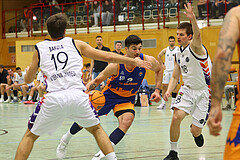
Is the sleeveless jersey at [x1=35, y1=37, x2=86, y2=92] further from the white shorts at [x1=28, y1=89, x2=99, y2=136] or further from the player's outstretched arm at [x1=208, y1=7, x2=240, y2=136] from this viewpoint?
the player's outstretched arm at [x1=208, y1=7, x2=240, y2=136]

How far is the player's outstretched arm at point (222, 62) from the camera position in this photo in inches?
82.7

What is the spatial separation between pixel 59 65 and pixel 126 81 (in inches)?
68.3

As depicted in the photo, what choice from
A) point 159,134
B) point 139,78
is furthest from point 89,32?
point 139,78

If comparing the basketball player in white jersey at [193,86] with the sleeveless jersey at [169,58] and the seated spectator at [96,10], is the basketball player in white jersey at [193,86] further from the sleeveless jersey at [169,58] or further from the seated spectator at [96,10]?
the seated spectator at [96,10]

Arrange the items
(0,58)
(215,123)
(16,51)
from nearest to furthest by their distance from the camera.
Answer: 1. (215,123)
2. (16,51)
3. (0,58)

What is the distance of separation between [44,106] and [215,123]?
1.87 m

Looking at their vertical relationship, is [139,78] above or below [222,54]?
below

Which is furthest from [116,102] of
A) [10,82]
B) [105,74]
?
[10,82]

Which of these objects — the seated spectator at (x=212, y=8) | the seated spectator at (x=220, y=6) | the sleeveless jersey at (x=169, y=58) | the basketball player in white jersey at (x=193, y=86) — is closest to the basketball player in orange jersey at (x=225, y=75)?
the basketball player in white jersey at (x=193, y=86)

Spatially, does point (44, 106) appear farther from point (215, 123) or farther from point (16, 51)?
point (16, 51)

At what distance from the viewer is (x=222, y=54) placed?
2115 mm

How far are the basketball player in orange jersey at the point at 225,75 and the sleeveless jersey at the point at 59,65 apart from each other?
1.72 m

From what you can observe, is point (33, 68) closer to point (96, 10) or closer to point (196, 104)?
point (196, 104)

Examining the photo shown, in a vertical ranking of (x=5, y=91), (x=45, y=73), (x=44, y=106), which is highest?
(x=45, y=73)
